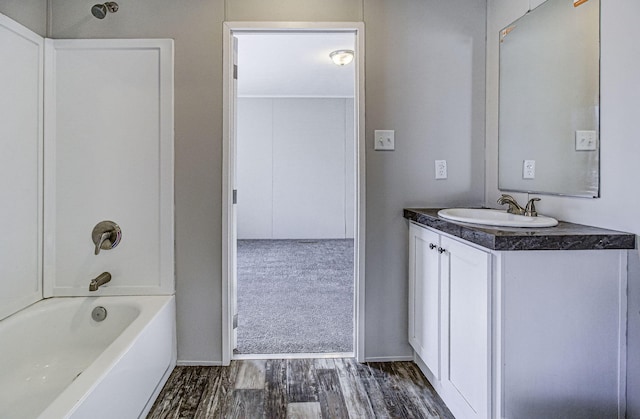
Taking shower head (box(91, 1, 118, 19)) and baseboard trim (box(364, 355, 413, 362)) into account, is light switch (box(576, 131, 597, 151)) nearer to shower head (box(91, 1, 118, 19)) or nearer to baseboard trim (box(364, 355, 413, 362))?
baseboard trim (box(364, 355, 413, 362))

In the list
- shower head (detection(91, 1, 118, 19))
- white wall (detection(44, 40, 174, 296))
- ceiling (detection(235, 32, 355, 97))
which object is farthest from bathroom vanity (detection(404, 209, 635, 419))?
→ ceiling (detection(235, 32, 355, 97))

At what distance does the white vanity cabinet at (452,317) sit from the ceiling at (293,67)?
6.10 ft

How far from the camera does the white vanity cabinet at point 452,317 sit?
4.58 feet

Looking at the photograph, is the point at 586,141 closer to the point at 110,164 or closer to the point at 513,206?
the point at 513,206

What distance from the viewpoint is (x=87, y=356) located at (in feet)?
6.33

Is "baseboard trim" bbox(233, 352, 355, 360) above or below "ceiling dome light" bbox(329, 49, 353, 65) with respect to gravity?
below

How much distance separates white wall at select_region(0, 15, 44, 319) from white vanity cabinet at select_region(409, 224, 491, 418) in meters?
2.02

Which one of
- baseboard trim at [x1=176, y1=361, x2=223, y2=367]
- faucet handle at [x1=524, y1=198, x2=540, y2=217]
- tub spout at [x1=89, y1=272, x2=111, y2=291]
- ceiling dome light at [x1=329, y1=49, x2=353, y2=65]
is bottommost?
baseboard trim at [x1=176, y1=361, x2=223, y2=367]

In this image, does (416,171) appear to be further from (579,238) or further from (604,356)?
(604,356)

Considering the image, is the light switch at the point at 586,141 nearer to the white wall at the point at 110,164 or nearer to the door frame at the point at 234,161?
the door frame at the point at 234,161

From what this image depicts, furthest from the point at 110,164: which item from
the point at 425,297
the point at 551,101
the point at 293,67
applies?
the point at 293,67

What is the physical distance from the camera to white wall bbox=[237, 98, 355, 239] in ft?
20.5

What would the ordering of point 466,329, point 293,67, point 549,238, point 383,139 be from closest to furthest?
point 549,238 → point 466,329 → point 383,139 → point 293,67

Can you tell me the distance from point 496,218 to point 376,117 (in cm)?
84
